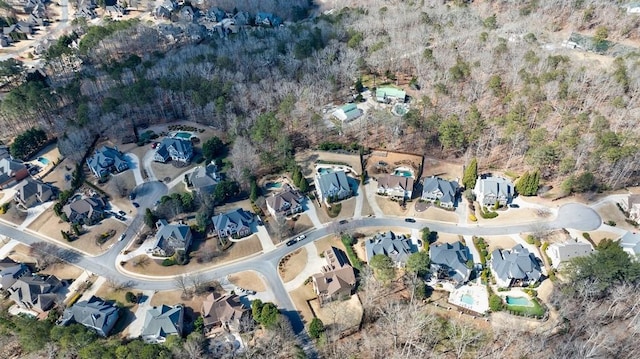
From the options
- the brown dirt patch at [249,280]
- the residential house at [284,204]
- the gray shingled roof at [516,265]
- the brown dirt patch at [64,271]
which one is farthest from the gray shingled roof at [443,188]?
the brown dirt patch at [64,271]

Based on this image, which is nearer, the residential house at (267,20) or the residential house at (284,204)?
the residential house at (284,204)

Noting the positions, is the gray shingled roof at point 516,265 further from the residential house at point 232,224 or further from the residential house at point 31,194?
the residential house at point 31,194

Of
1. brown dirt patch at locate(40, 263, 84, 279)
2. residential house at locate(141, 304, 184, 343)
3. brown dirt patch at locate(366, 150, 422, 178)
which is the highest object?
brown dirt patch at locate(366, 150, 422, 178)

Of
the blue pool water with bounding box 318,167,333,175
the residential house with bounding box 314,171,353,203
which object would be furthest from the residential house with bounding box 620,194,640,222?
the blue pool water with bounding box 318,167,333,175

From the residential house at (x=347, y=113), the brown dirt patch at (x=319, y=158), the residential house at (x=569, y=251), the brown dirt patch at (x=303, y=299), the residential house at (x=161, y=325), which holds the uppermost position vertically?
the residential house at (x=347, y=113)

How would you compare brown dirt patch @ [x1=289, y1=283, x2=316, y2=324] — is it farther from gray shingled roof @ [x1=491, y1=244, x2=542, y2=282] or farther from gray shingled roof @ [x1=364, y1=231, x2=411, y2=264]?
gray shingled roof @ [x1=491, y1=244, x2=542, y2=282]

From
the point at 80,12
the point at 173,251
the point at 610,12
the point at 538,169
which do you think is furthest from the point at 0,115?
the point at 610,12
